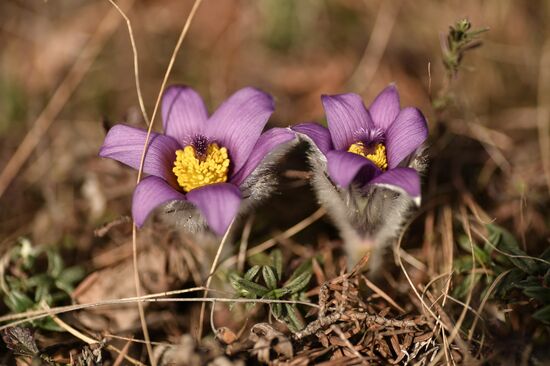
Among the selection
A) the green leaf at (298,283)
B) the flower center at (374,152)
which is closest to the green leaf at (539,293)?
the flower center at (374,152)

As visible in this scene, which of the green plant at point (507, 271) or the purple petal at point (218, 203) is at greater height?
the purple petal at point (218, 203)

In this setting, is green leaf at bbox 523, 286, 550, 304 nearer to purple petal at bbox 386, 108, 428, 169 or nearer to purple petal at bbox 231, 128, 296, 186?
purple petal at bbox 386, 108, 428, 169

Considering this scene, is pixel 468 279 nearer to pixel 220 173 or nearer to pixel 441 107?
pixel 441 107

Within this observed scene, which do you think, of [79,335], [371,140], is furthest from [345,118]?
Result: [79,335]

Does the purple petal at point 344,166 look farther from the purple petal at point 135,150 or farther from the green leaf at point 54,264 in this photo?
the green leaf at point 54,264

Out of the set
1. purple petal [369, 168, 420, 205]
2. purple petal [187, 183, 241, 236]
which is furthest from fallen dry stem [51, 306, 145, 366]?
purple petal [369, 168, 420, 205]
